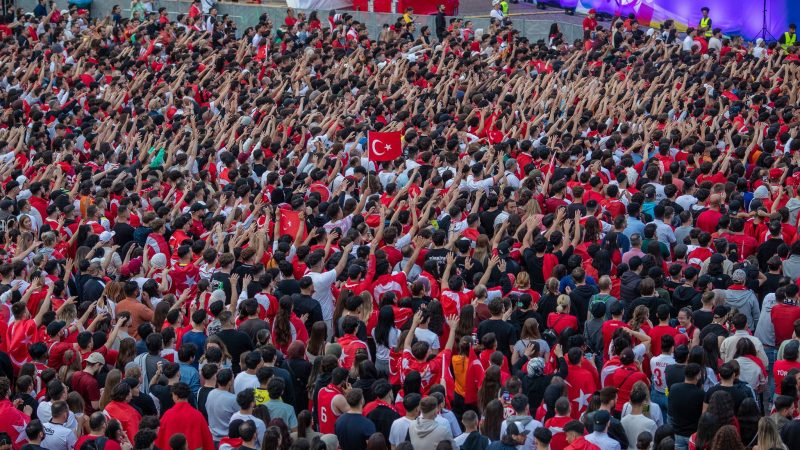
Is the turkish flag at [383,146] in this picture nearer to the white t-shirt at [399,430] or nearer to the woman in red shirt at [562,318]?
the woman in red shirt at [562,318]

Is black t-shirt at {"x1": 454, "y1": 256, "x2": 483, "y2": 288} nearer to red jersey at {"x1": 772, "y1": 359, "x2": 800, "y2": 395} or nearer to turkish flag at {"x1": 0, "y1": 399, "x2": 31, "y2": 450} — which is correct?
red jersey at {"x1": 772, "y1": 359, "x2": 800, "y2": 395}

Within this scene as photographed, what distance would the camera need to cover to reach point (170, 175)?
15211 mm

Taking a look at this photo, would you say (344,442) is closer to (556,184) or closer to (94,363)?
(94,363)

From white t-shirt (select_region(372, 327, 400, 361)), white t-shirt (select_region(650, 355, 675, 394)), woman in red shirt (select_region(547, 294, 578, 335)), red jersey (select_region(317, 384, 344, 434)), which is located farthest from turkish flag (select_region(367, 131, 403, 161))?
red jersey (select_region(317, 384, 344, 434))

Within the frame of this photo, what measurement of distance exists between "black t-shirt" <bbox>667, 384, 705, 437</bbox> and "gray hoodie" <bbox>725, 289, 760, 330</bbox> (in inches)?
86.9

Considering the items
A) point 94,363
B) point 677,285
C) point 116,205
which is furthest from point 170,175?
point 677,285

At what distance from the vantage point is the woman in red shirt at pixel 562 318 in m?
10.7

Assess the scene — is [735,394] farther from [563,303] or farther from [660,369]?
[563,303]

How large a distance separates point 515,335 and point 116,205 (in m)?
6.08

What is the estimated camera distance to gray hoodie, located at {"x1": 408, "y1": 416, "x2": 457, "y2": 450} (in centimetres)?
866

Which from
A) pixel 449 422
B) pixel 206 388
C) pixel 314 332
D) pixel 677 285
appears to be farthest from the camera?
pixel 677 285

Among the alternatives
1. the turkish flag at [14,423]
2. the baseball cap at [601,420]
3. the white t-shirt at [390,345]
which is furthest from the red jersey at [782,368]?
the turkish flag at [14,423]

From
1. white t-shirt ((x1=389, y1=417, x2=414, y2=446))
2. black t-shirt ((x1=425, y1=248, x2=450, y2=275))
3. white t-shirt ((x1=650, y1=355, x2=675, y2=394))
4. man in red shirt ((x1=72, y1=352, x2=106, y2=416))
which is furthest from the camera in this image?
black t-shirt ((x1=425, y1=248, x2=450, y2=275))

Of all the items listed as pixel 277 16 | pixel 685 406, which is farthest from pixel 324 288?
pixel 277 16
